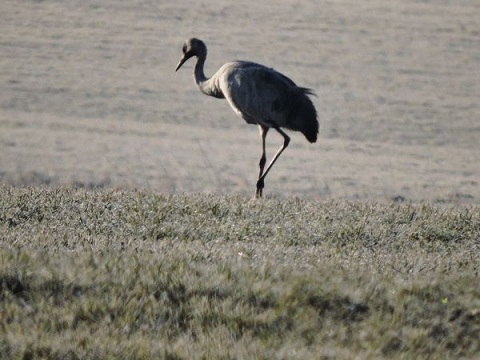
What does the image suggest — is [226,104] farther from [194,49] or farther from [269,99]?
[269,99]

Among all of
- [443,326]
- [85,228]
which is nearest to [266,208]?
[85,228]

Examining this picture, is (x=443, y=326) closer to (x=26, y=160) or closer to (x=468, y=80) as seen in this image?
(x=26, y=160)

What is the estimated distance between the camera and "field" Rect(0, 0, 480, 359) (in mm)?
6977

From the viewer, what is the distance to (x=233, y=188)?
16016 mm

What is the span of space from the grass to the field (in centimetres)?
1

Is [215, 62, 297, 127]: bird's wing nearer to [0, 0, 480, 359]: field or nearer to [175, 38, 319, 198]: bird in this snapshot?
[175, 38, 319, 198]: bird

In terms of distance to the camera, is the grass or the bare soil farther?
the bare soil

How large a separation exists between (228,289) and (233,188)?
8.70 metres

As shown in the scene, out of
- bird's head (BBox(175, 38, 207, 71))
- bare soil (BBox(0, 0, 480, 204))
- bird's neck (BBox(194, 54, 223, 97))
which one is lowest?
bare soil (BBox(0, 0, 480, 204))

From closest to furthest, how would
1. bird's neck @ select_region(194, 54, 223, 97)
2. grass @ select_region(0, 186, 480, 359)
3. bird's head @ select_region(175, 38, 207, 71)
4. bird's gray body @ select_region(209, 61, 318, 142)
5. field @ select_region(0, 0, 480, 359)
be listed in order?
grass @ select_region(0, 186, 480, 359), field @ select_region(0, 0, 480, 359), bird's gray body @ select_region(209, 61, 318, 142), bird's neck @ select_region(194, 54, 223, 97), bird's head @ select_region(175, 38, 207, 71)

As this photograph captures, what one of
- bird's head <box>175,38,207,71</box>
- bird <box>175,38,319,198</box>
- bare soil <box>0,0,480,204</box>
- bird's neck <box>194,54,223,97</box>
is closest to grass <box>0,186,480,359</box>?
bird <box>175,38,319,198</box>

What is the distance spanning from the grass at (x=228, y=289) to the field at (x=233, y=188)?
0.05 ft

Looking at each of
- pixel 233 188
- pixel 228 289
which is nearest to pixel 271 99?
pixel 233 188

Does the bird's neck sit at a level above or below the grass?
below
